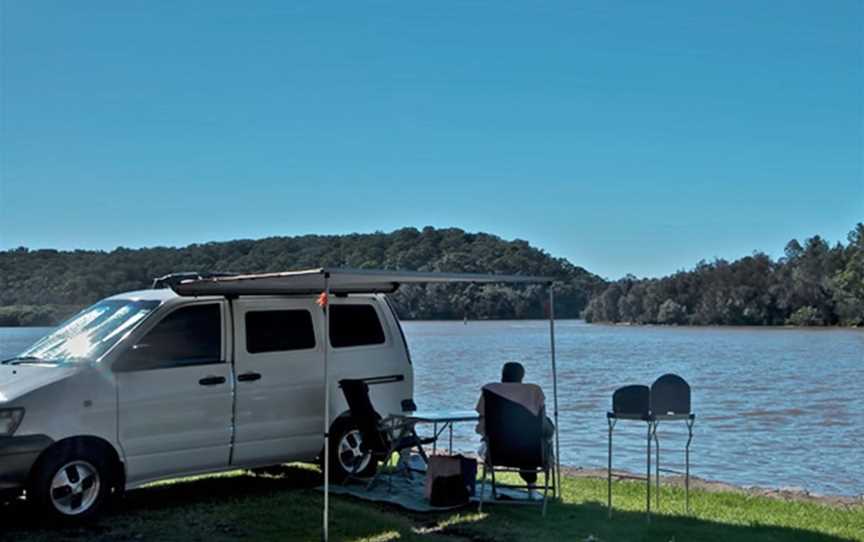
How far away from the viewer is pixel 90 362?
7.32 meters

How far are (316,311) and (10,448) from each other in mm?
3080

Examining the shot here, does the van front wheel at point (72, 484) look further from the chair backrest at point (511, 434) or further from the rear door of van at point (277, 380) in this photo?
the chair backrest at point (511, 434)

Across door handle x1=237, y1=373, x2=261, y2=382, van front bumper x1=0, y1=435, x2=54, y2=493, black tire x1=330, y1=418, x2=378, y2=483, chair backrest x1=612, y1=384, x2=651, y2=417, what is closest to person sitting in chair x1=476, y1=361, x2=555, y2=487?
chair backrest x1=612, y1=384, x2=651, y2=417

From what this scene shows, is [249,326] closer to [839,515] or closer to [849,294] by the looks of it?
[839,515]

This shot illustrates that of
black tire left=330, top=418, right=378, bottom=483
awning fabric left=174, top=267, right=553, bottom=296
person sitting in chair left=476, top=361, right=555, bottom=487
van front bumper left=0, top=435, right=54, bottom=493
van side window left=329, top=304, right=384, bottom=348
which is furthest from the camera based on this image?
van side window left=329, top=304, right=384, bottom=348

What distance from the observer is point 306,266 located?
63.1ft

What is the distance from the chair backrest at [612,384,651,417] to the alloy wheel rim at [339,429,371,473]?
2.81 meters

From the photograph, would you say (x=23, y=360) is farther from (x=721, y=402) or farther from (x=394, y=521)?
(x=721, y=402)

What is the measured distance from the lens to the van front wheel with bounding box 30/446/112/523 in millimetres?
6855

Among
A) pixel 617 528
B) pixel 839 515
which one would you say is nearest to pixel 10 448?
pixel 617 528

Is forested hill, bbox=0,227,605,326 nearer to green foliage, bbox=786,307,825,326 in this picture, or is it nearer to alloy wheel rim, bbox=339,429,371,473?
alloy wheel rim, bbox=339,429,371,473

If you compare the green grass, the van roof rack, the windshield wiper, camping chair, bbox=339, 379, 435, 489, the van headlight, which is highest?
the van roof rack

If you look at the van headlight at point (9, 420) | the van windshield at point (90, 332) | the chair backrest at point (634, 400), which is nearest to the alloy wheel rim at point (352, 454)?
the van windshield at point (90, 332)

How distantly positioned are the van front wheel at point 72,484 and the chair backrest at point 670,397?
4287 millimetres
